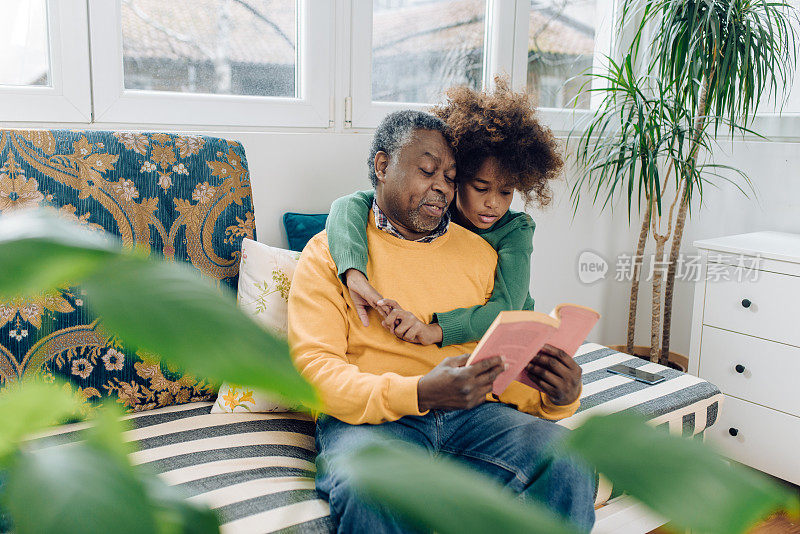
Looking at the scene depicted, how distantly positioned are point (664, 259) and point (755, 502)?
9.54 ft

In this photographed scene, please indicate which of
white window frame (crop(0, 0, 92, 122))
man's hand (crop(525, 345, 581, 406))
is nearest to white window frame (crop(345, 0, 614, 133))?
white window frame (crop(0, 0, 92, 122))

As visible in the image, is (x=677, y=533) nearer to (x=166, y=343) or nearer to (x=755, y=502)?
(x=755, y=502)

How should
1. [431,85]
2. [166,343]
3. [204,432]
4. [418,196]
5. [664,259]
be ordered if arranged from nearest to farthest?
[166,343], [204,432], [418,196], [431,85], [664,259]

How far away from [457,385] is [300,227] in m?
0.82

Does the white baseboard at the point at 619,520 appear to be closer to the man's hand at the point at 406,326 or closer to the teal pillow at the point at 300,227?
the man's hand at the point at 406,326

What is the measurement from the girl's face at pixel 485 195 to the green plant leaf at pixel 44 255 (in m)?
1.49

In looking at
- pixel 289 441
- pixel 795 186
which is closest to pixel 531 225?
pixel 289 441

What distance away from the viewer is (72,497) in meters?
0.14

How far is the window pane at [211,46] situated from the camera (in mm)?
1853

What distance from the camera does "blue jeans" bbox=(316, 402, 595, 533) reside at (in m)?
1.11

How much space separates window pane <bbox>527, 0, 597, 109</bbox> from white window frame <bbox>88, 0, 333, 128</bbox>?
876mm

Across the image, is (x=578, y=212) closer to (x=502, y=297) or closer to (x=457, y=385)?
(x=502, y=297)

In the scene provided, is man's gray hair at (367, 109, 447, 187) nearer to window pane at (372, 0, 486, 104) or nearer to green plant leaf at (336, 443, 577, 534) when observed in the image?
window pane at (372, 0, 486, 104)

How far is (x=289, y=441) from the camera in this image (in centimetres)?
142
